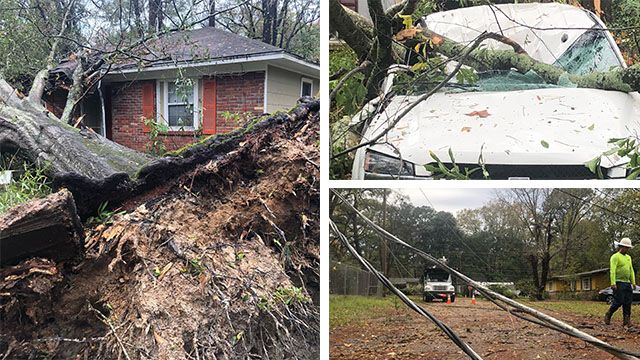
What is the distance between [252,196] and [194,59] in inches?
27.3

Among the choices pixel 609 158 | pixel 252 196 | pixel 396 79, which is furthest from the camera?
pixel 252 196

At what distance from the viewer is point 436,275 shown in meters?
2.41

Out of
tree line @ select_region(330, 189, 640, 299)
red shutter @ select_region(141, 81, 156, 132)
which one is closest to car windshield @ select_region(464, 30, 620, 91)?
tree line @ select_region(330, 189, 640, 299)

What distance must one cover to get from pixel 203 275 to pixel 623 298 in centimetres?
180

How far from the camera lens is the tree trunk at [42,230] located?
232cm

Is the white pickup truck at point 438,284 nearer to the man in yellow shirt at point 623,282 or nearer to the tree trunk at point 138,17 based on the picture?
the man in yellow shirt at point 623,282

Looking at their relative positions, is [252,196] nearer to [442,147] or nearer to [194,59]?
[194,59]

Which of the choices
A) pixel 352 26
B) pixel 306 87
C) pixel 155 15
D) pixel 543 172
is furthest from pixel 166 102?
pixel 543 172

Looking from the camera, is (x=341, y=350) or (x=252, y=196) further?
(x=252, y=196)

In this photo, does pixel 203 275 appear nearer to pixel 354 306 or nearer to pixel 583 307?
pixel 354 306

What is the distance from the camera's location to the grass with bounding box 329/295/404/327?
94.4 inches

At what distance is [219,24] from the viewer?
8.11 feet

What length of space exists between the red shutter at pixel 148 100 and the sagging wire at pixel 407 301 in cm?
94

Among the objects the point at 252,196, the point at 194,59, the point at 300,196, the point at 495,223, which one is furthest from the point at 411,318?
the point at 194,59
